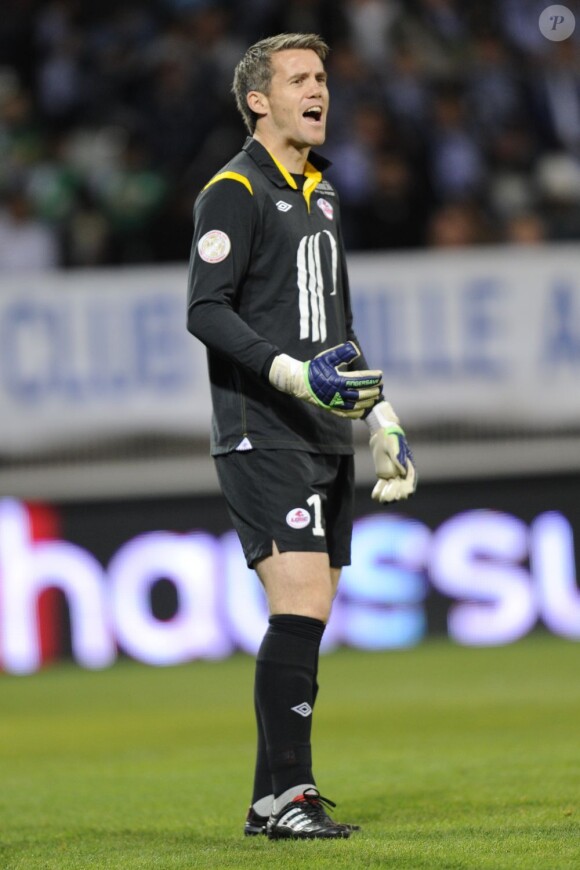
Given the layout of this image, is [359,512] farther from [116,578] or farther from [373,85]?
[373,85]

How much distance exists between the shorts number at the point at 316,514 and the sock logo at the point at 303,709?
473 millimetres

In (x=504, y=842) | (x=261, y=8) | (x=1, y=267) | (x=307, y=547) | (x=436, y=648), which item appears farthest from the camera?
(x=261, y=8)

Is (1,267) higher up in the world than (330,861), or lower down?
higher up

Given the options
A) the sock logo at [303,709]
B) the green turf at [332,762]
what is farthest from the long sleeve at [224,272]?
the green turf at [332,762]

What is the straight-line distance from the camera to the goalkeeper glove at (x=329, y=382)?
15.4 ft

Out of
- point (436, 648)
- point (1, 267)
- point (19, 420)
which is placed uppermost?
point (1, 267)

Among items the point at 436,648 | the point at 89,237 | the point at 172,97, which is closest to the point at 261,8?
the point at 172,97

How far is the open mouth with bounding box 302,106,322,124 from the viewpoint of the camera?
5059 mm

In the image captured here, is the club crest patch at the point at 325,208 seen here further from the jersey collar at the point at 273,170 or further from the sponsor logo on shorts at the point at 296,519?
the sponsor logo on shorts at the point at 296,519

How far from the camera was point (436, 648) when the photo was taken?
41.6 feet

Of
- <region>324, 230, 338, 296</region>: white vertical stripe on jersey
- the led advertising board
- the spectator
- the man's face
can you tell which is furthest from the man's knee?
the spectator

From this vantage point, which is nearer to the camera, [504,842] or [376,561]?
[504,842]

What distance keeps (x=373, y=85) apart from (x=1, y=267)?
11.1 ft

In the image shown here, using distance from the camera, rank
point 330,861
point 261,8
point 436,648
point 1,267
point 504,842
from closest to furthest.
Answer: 1. point 330,861
2. point 504,842
3. point 436,648
4. point 1,267
5. point 261,8
